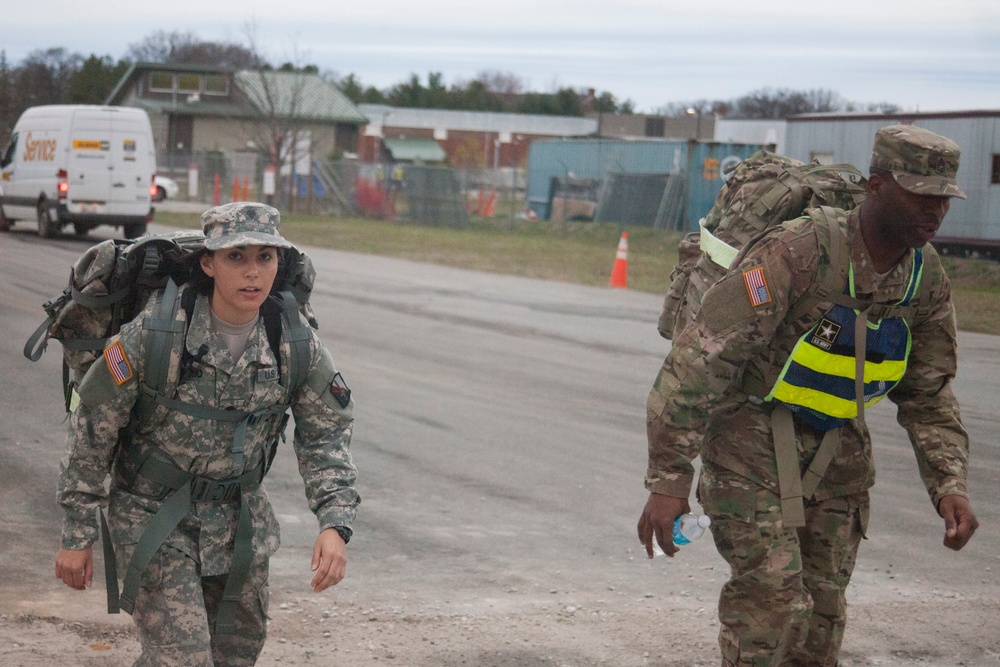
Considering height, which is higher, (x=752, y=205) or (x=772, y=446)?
(x=752, y=205)

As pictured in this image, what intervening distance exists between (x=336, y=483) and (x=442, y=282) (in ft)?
50.3

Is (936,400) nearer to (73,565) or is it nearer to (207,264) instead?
(207,264)

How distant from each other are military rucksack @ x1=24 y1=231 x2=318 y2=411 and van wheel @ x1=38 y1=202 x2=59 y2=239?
21.1m

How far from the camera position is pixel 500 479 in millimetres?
7441

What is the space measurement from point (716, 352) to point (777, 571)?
646 mm

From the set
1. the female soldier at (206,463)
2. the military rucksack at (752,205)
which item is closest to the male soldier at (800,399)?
the military rucksack at (752,205)

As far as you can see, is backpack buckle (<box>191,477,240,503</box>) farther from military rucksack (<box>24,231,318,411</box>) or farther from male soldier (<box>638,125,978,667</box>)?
male soldier (<box>638,125,978,667</box>)

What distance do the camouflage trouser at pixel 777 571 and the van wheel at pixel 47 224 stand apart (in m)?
22.0

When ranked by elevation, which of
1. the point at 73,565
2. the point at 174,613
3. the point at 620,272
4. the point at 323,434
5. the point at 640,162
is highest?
the point at 640,162

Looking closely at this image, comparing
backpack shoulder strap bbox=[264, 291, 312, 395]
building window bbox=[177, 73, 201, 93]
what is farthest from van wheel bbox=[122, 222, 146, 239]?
building window bbox=[177, 73, 201, 93]


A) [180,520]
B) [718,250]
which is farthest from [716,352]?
[180,520]

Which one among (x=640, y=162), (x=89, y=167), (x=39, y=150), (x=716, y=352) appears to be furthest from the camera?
(x=640, y=162)

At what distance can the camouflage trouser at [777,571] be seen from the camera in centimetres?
341

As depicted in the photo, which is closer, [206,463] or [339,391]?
[206,463]
